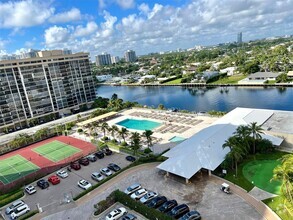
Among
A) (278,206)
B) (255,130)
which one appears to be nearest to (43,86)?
(255,130)

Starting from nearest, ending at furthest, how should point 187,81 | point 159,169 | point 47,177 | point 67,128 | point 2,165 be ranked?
1. point 159,169
2. point 47,177
3. point 2,165
4. point 67,128
5. point 187,81

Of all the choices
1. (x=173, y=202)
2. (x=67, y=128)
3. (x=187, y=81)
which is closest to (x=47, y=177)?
(x=173, y=202)

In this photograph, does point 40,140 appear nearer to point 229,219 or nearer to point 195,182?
point 195,182

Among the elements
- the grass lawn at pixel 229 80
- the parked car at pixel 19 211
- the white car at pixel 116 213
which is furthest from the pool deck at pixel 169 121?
the grass lawn at pixel 229 80

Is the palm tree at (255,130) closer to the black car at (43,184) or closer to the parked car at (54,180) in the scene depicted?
the parked car at (54,180)

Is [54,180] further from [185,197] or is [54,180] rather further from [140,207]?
[185,197]

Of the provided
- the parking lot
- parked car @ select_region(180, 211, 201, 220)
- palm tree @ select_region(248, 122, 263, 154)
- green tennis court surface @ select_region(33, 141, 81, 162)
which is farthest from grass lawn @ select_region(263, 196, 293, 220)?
green tennis court surface @ select_region(33, 141, 81, 162)

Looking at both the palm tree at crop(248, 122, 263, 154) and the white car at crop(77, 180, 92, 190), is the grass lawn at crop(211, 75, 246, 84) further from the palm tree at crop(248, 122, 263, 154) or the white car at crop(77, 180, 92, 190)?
the white car at crop(77, 180, 92, 190)
